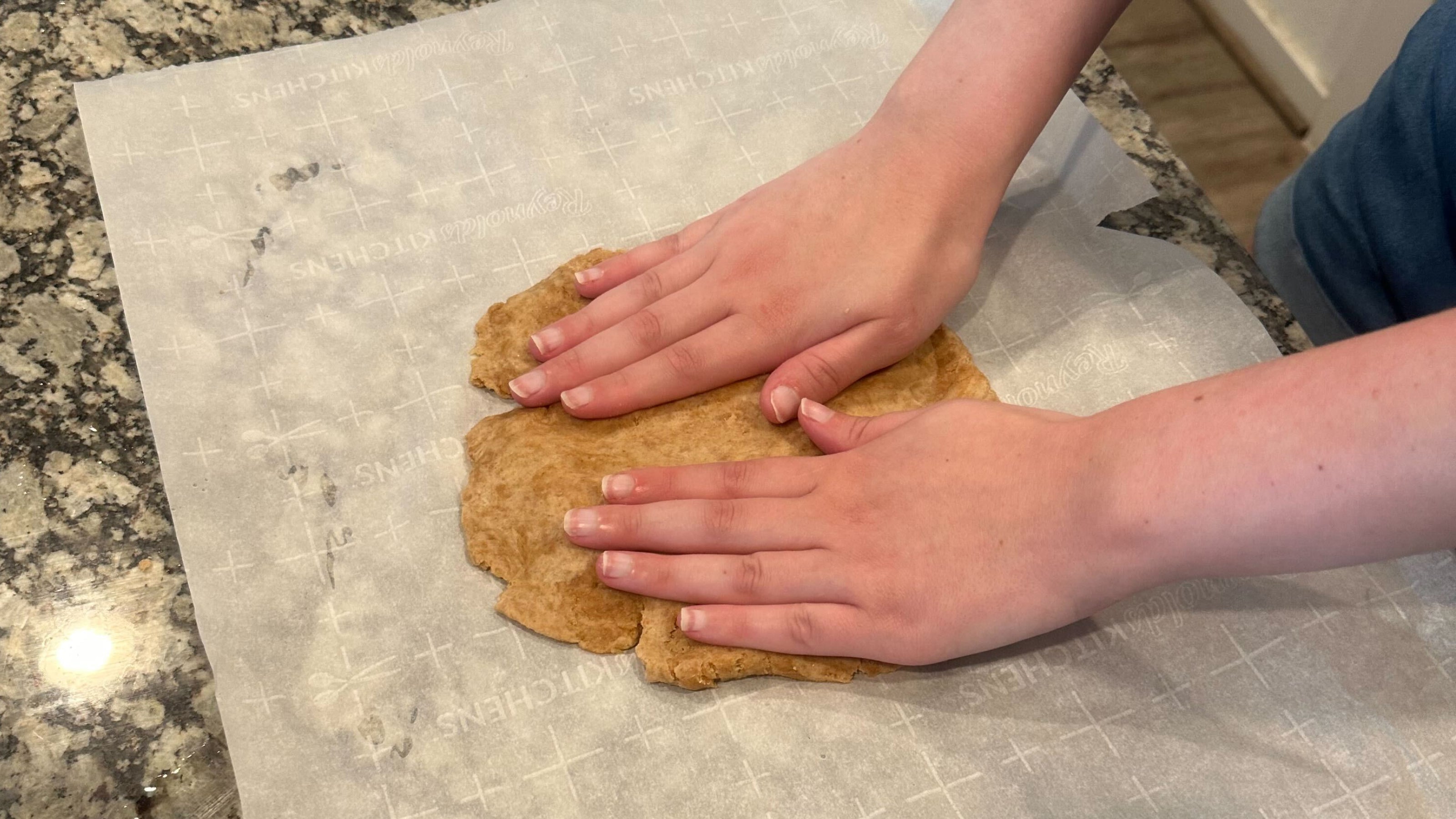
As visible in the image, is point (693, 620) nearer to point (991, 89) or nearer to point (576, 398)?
point (576, 398)

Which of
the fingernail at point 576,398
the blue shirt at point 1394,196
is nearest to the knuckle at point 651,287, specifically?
the fingernail at point 576,398

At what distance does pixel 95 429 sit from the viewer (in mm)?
968

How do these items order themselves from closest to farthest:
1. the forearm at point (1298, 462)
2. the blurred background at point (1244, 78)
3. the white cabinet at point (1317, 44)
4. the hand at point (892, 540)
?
the forearm at point (1298, 462) → the hand at point (892, 540) → the white cabinet at point (1317, 44) → the blurred background at point (1244, 78)

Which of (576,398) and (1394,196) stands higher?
(1394,196)

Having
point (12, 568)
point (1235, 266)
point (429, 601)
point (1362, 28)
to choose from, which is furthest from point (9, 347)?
point (1362, 28)

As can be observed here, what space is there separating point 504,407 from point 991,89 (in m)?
0.60

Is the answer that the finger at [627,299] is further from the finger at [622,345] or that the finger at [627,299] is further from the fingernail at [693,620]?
the fingernail at [693,620]

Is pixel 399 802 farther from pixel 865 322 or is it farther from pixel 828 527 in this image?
pixel 865 322

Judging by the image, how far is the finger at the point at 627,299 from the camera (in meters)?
1.03

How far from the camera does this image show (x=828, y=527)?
2.89 ft

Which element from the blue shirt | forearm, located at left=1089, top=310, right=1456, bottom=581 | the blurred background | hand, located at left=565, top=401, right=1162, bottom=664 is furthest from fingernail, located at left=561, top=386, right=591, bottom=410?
the blurred background

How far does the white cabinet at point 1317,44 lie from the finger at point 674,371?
4.80 feet

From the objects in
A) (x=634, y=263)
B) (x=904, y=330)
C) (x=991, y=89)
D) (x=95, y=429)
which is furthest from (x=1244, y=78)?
(x=95, y=429)

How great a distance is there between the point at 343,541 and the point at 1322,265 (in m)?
1.08
